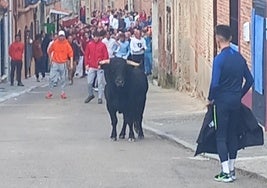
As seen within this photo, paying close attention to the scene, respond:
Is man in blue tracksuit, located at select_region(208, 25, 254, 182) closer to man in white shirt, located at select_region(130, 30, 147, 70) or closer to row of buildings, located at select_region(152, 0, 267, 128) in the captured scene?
row of buildings, located at select_region(152, 0, 267, 128)

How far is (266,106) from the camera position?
16.9m

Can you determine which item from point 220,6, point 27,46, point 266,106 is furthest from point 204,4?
point 27,46

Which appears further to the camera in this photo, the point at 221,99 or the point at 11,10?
the point at 11,10

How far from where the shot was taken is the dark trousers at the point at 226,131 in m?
11.9

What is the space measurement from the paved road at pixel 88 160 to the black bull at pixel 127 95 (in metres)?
0.34

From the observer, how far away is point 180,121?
19.7 m

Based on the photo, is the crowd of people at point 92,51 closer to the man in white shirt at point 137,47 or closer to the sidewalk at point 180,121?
the man in white shirt at point 137,47

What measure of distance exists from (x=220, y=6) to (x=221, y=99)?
36.1 ft

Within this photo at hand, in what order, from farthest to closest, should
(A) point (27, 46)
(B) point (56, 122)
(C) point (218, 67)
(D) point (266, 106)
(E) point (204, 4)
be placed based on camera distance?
(A) point (27, 46) < (E) point (204, 4) < (B) point (56, 122) < (D) point (266, 106) < (C) point (218, 67)

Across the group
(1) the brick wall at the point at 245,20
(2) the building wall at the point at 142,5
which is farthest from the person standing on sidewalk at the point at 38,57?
(2) the building wall at the point at 142,5

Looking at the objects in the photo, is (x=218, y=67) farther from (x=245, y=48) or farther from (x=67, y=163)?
(x=245, y=48)

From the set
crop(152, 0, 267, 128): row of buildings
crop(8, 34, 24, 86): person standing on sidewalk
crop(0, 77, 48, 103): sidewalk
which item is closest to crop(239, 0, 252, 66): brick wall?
crop(152, 0, 267, 128): row of buildings

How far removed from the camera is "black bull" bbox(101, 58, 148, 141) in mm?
16578

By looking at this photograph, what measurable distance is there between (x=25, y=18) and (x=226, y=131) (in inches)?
1528
